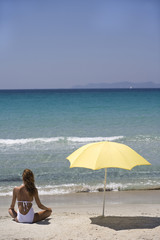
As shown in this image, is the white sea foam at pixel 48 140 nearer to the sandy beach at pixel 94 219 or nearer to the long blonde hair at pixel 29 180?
the sandy beach at pixel 94 219

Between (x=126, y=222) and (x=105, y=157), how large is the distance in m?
1.45

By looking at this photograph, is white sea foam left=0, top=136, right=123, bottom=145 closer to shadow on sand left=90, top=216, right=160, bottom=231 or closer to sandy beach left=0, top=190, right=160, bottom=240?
sandy beach left=0, top=190, right=160, bottom=240

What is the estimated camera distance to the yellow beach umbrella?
5812 millimetres

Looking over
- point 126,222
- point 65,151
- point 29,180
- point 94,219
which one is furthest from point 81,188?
point 65,151

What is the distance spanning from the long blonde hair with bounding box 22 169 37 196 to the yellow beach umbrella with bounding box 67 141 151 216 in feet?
2.59

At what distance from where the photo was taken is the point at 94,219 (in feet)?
21.4

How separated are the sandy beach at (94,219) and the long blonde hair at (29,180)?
2.06 ft

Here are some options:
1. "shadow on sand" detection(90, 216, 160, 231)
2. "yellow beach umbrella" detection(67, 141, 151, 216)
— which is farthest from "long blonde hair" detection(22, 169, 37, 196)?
"shadow on sand" detection(90, 216, 160, 231)

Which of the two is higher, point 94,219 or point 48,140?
point 94,219

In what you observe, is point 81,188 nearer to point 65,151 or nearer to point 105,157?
point 105,157

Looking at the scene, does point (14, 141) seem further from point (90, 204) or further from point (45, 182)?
point (90, 204)

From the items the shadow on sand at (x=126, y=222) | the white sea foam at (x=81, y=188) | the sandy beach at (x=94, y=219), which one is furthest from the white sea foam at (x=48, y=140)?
the shadow on sand at (x=126, y=222)

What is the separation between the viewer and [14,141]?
17.8 m

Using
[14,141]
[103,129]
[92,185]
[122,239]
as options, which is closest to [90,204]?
[92,185]
